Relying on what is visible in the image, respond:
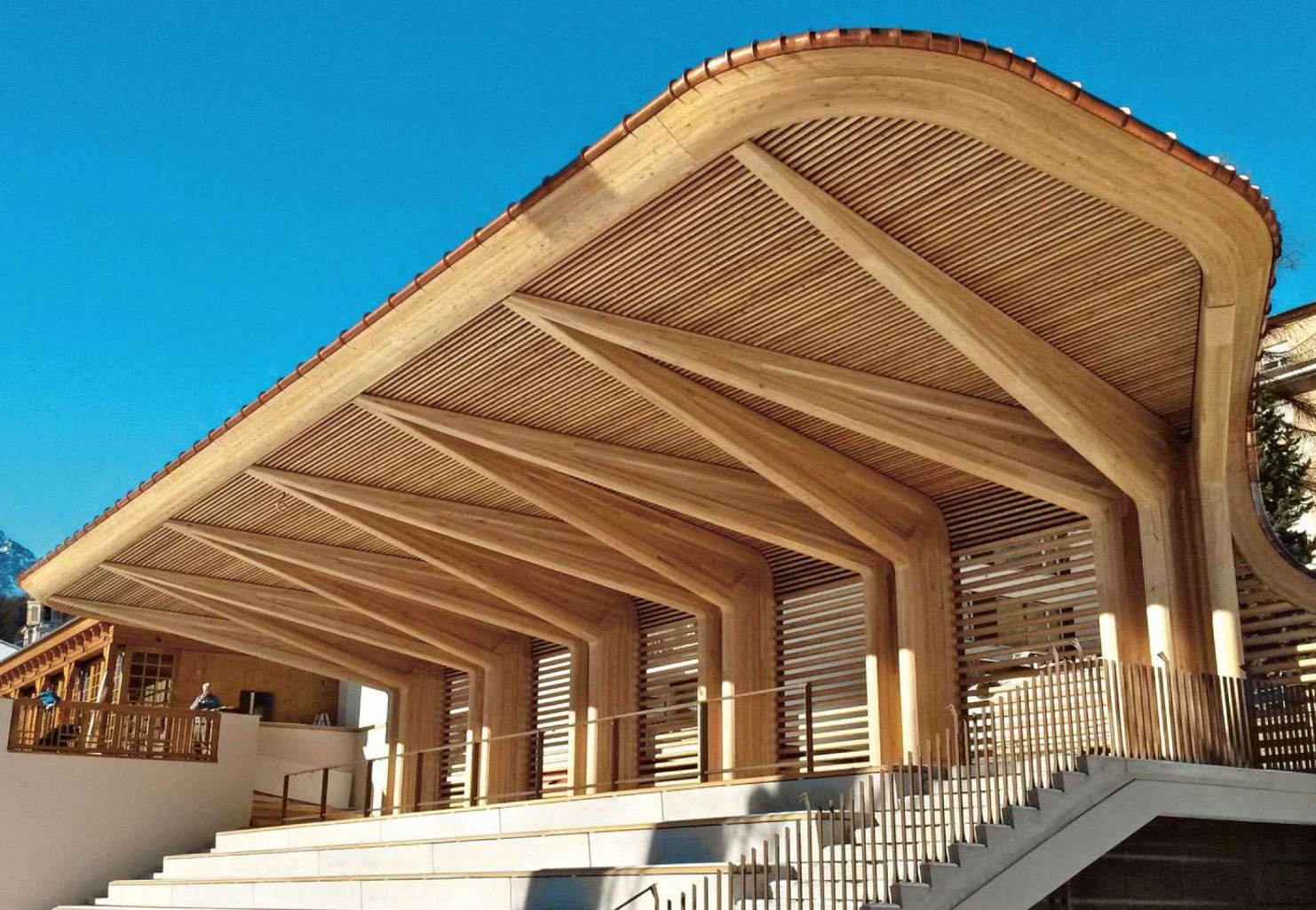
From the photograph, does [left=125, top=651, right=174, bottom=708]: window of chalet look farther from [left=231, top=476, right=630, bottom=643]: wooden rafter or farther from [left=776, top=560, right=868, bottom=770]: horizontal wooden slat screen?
[left=776, top=560, right=868, bottom=770]: horizontal wooden slat screen

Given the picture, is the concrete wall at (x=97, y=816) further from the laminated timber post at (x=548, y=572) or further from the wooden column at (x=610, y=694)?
the wooden column at (x=610, y=694)

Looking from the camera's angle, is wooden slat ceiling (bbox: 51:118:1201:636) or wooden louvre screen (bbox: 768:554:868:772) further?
wooden louvre screen (bbox: 768:554:868:772)

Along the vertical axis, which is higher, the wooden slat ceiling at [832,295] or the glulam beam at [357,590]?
the wooden slat ceiling at [832,295]

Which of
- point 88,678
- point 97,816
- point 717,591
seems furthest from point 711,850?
point 88,678

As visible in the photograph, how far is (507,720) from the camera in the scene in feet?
72.2

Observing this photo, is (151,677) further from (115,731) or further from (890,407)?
(890,407)

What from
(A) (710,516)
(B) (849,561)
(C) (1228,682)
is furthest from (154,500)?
(C) (1228,682)

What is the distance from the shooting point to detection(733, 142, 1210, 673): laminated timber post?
396 inches

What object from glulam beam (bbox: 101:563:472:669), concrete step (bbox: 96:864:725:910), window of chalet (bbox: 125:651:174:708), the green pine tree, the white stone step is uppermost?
the green pine tree

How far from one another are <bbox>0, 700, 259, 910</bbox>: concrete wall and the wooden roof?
257 inches

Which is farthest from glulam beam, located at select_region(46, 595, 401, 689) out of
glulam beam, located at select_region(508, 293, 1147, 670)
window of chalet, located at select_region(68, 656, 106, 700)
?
glulam beam, located at select_region(508, 293, 1147, 670)

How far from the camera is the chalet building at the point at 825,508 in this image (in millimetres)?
9477

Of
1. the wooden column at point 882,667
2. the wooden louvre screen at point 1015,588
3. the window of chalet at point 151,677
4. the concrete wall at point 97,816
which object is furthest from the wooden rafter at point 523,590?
the window of chalet at point 151,677

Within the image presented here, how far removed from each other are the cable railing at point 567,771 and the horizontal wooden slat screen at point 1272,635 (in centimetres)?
418
